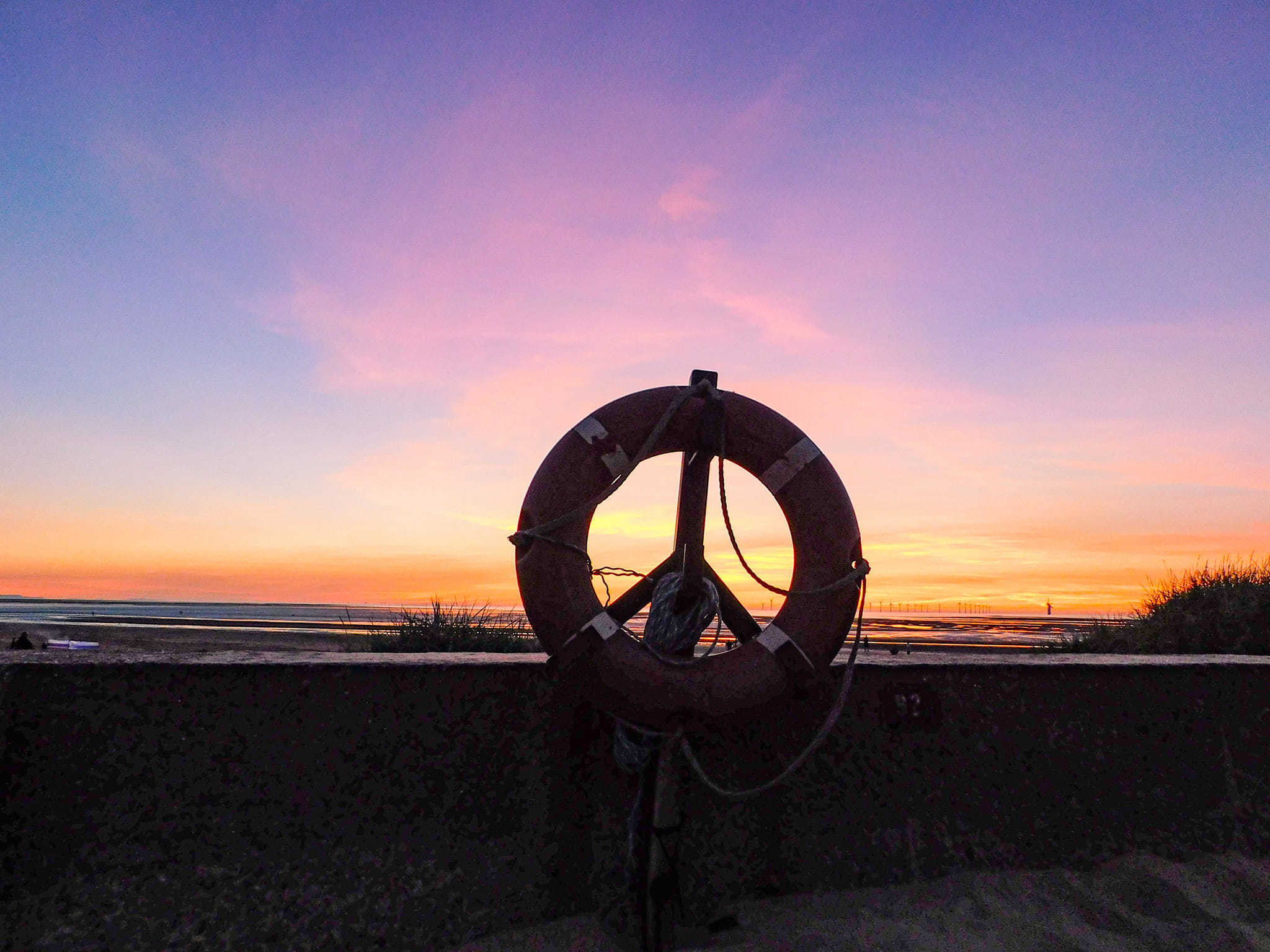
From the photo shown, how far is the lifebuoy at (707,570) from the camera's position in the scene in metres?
2.09

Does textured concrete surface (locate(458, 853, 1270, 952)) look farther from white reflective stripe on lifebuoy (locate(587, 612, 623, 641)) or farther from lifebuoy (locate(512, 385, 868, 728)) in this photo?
white reflective stripe on lifebuoy (locate(587, 612, 623, 641))

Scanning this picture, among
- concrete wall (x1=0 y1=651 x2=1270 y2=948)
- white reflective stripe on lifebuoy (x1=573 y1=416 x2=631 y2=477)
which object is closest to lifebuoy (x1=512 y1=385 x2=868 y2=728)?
white reflective stripe on lifebuoy (x1=573 y1=416 x2=631 y2=477)

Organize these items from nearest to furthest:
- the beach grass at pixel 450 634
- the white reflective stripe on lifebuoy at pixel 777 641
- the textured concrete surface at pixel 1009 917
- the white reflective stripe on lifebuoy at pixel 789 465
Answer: the textured concrete surface at pixel 1009 917
the white reflective stripe on lifebuoy at pixel 777 641
the white reflective stripe on lifebuoy at pixel 789 465
the beach grass at pixel 450 634

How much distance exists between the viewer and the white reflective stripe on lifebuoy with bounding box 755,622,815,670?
7.25 ft

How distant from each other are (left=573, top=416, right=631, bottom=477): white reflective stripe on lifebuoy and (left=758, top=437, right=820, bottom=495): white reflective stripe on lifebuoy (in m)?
0.45

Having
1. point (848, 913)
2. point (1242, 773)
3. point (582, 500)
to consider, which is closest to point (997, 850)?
point (848, 913)

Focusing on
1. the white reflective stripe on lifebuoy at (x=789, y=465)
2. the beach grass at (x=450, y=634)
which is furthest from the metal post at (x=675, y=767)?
the beach grass at (x=450, y=634)

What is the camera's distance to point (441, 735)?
2.14 metres

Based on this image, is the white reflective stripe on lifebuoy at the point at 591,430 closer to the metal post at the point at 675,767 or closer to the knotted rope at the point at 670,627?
the metal post at the point at 675,767

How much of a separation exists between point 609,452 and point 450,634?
496 centimetres

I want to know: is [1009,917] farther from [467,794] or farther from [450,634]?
[450,634]

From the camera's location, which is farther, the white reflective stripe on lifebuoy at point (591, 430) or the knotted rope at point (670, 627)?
the white reflective stripe on lifebuoy at point (591, 430)

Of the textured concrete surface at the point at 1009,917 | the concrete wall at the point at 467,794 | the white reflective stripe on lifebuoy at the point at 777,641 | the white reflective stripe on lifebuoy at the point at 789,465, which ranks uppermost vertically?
the white reflective stripe on lifebuoy at the point at 789,465

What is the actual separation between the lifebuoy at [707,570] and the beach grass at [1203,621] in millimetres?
6101
